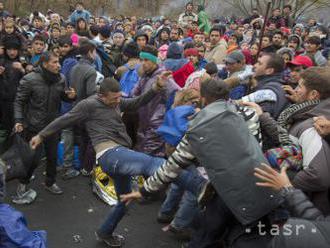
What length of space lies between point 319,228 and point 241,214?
743 mm

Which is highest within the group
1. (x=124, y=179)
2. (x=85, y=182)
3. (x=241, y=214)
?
(x=241, y=214)

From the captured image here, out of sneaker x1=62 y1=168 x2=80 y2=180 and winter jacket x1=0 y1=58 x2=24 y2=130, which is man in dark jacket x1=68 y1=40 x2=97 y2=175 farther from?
winter jacket x1=0 y1=58 x2=24 y2=130

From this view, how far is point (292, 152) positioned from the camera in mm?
3193

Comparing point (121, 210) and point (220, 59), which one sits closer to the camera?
point (121, 210)

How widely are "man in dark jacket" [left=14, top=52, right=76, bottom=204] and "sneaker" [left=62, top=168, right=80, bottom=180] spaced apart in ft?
2.29

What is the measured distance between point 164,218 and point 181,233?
384mm

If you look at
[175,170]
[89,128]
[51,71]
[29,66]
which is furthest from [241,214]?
[29,66]

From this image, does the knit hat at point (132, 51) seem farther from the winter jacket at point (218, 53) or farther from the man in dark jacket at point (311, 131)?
the man in dark jacket at point (311, 131)

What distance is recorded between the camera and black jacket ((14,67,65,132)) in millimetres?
5203

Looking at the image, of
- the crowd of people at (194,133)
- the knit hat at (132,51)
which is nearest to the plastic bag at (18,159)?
the crowd of people at (194,133)

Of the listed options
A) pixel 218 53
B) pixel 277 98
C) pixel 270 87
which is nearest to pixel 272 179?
pixel 277 98

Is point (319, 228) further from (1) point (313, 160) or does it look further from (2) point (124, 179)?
(2) point (124, 179)

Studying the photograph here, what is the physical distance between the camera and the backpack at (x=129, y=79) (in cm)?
594

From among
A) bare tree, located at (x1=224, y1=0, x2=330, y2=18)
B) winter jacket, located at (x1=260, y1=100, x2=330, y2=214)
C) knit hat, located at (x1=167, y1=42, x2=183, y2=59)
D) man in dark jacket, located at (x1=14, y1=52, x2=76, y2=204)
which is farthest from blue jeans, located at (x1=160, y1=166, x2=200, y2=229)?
bare tree, located at (x1=224, y1=0, x2=330, y2=18)
